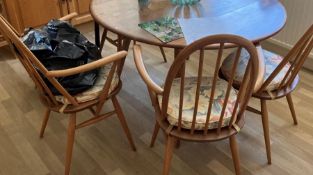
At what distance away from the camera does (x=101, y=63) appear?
1.50 metres

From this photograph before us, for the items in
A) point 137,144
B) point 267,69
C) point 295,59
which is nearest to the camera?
point 295,59

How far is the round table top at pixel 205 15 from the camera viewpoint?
1563 millimetres

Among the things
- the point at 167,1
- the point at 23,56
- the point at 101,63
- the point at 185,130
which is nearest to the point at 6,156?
the point at 23,56

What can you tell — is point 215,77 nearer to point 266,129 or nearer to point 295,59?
point 295,59

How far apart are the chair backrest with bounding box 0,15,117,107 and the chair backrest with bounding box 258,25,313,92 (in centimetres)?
76

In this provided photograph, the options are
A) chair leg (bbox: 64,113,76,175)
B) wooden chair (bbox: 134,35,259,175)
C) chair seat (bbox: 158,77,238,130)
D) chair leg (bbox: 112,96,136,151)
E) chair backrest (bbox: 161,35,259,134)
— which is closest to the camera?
chair backrest (bbox: 161,35,259,134)

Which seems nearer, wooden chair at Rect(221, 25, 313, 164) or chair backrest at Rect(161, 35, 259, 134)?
chair backrest at Rect(161, 35, 259, 134)

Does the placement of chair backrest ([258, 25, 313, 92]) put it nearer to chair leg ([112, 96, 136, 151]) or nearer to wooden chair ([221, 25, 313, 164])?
wooden chair ([221, 25, 313, 164])

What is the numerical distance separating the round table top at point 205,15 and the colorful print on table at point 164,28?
28 mm

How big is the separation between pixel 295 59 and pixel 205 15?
50 centimetres

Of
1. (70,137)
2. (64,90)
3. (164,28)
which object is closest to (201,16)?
(164,28)

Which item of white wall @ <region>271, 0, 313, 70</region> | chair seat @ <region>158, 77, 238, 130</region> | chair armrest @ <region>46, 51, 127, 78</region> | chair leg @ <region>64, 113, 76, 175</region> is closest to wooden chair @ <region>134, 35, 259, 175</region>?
chair seat @ <region>158, 77, 238, 130</region>

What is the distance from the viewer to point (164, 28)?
5.33 feet

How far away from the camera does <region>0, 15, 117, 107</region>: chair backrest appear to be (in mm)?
1362
